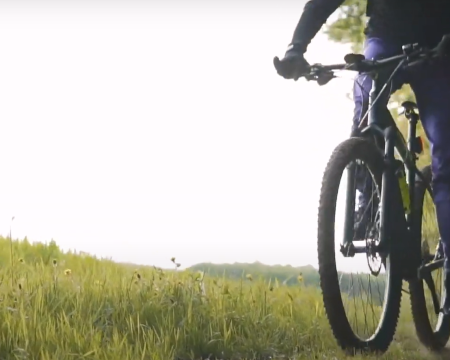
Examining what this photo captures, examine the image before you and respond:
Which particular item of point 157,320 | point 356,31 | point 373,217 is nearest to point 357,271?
point 373,217

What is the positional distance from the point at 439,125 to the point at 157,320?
58.7 inches

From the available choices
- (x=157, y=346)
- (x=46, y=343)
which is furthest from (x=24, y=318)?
(x=157, y=346)

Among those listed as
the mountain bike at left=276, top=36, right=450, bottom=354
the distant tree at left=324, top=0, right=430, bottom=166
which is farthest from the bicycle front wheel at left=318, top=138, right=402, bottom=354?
the distant tree at left=324, top=0, right=430, bottom=166

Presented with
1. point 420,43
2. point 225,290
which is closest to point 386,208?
point 420,43

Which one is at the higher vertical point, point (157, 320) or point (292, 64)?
point (292, 64)

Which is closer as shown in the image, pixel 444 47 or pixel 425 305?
pixel 444 47

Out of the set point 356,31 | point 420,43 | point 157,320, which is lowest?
point 157,320

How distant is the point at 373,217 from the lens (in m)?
2.97

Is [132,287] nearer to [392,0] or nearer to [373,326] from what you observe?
[373,326]

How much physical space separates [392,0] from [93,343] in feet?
6.48

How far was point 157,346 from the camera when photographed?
101 inches

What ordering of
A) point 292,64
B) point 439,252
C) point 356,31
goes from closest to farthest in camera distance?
1. point 292,64
2. point 439,252
3. point 356,31

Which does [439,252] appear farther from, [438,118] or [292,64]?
[292,64]

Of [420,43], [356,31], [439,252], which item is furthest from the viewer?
[356,31]
